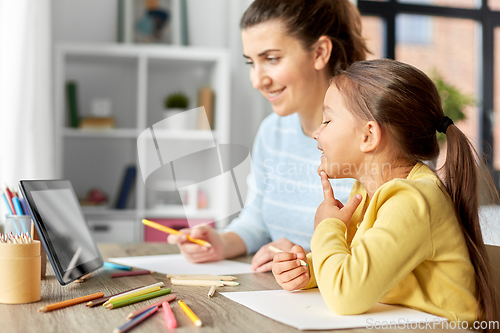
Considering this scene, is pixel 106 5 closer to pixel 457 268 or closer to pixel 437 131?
pixel 437 131

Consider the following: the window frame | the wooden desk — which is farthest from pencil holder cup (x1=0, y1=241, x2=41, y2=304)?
the window frame

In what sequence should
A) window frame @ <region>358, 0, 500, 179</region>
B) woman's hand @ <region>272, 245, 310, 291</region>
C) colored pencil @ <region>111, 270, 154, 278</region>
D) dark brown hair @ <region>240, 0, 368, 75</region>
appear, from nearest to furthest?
woman's hand @ <region>272, 245, 310, 291</region> < colored pencil @ <region>111, 270, 154, 278</region> < dark brown hair @ <region>240, 0, 368, 75</region> < window frame @ <region>358, 0, 500, 179</region>

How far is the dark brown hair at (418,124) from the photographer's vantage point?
2.44 ft

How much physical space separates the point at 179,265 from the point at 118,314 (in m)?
0.41

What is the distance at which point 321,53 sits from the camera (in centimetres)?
124

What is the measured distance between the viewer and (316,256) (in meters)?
0.70

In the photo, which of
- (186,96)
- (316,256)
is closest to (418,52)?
(186,96)

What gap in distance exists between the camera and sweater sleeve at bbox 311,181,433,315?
0.63 meters

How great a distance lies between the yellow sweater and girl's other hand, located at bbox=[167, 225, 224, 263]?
0.45 metres

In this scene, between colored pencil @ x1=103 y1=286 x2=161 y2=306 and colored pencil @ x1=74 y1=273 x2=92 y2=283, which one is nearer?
colored pencil @ x1=103 y1=286 x2=161 y2=306

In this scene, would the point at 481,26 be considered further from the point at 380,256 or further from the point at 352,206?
the point at 380,256

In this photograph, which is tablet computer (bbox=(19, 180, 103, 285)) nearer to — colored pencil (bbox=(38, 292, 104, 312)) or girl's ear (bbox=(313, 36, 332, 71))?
colored pencil (bbox=(38, 292, 104, 312))

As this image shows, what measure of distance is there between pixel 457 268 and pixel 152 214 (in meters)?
2.03

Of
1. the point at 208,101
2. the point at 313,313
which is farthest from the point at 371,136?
the point at 208,101
